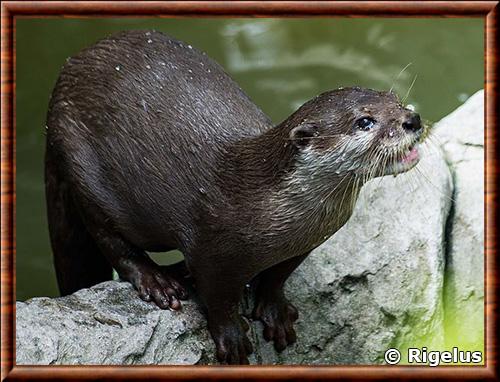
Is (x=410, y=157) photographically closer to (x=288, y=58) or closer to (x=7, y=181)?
(x=7, y=181)

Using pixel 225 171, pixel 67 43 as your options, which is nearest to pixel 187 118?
pixel 225 171

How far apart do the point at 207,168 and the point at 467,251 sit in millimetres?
1103

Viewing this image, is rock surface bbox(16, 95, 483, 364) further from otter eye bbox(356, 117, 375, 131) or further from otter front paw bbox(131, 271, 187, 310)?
otter eye bbox(356, 117, 375, 131)

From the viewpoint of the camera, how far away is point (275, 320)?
352 cm

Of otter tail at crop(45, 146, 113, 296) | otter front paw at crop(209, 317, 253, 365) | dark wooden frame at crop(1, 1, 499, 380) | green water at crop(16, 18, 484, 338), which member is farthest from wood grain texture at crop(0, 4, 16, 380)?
green water at crop(16, 18, 484, 338)

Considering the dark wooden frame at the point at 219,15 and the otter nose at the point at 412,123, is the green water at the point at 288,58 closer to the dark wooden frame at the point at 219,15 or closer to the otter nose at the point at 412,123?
the dark wooden frame at the point at 219,15

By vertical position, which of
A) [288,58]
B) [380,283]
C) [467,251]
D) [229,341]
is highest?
[288,58]

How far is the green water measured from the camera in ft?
18.3

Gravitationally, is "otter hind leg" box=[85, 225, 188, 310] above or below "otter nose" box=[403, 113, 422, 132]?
below

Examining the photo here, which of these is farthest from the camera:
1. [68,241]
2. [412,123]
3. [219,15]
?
[68,241]

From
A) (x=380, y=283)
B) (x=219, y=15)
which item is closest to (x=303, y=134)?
(x=219, y=15)

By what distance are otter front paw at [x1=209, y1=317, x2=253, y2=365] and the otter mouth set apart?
770 mm

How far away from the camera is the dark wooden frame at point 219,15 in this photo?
2965mm

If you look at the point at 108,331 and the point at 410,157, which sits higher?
the point at 410,157
